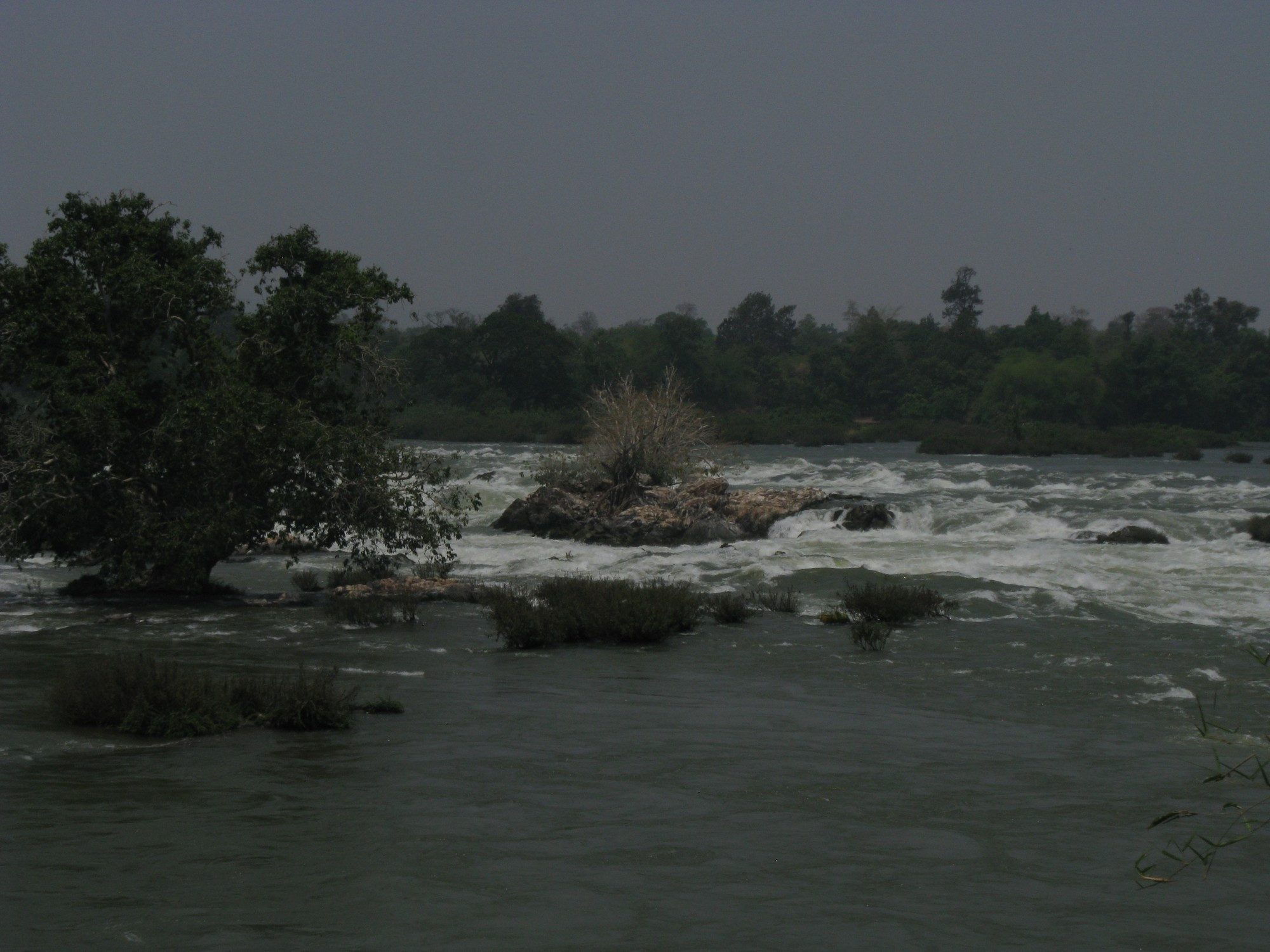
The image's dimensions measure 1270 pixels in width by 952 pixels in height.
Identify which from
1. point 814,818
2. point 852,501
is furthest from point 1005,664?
point 852,501

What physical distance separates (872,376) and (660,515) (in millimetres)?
61477

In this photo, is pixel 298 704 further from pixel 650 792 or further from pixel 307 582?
pixel 307 582

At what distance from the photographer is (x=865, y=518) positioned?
1065 inches

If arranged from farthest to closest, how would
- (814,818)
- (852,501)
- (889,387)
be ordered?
(889,387) < (852,501) < (814,818)

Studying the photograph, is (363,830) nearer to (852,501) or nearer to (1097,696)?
(1097,696)

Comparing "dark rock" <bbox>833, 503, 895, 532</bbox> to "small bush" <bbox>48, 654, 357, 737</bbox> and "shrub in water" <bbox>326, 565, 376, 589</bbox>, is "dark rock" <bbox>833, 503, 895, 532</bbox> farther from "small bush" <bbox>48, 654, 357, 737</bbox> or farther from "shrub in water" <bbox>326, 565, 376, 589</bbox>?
"small bush" <bbox>48, 654, 357, 737</bbox>

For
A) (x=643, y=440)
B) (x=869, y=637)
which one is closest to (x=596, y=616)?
(x=869, y=637)

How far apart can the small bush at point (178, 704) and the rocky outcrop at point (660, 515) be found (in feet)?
50.1

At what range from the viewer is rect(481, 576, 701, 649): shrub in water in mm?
14453

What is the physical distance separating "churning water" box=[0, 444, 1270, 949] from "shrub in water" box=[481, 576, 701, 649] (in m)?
0.41

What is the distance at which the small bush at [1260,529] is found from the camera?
23.6m

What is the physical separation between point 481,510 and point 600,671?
18676 millimetres

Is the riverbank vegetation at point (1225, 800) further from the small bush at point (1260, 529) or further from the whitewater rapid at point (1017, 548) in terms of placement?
the small bush at point (1260, 529)

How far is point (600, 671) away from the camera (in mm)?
13055
